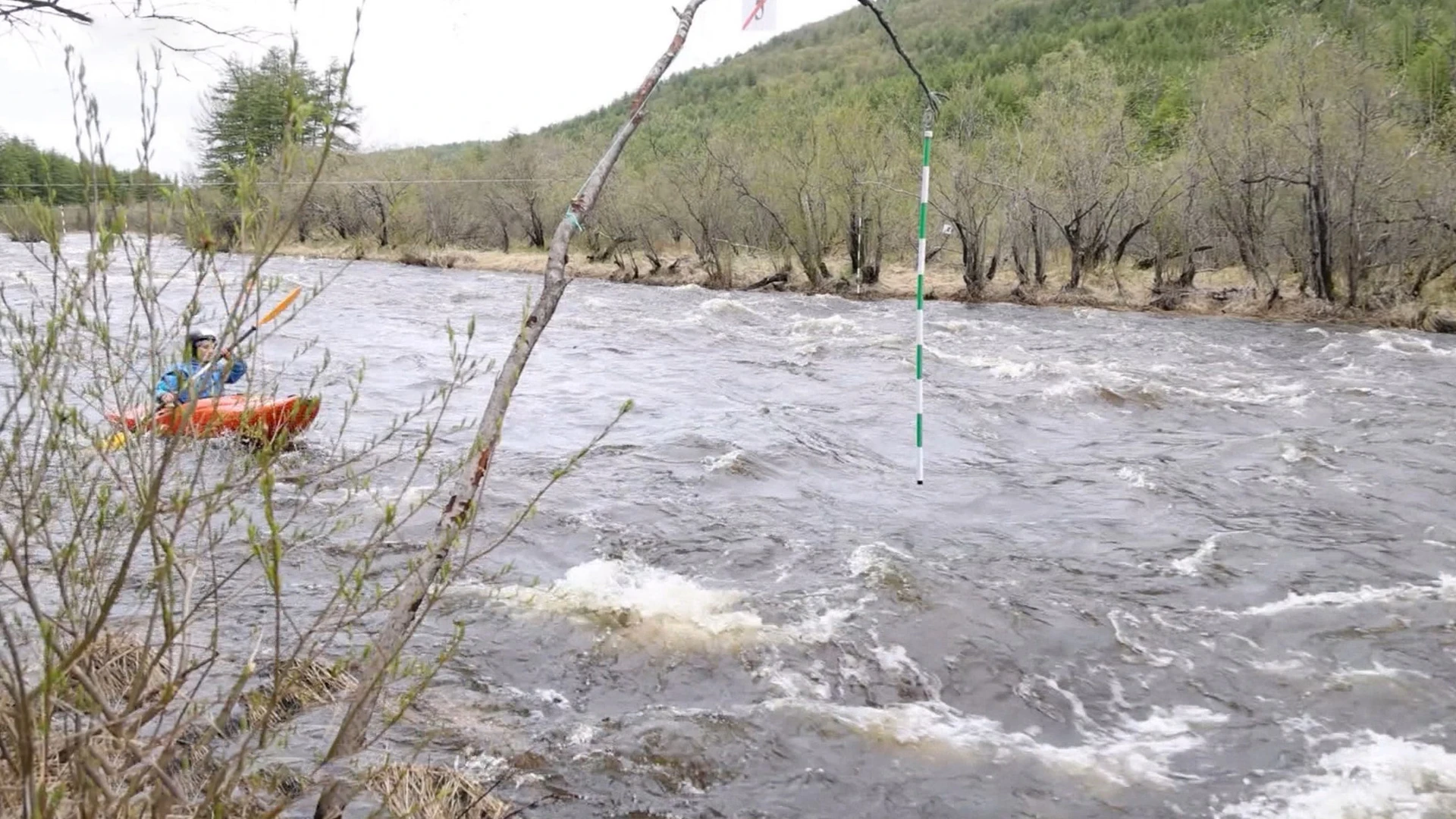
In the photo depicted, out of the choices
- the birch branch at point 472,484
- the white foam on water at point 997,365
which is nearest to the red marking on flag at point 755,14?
the birch branch at point 472,484

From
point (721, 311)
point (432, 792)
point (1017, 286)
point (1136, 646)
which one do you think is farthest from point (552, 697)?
point (1017, 286)

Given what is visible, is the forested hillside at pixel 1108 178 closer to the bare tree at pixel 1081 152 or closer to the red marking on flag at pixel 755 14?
the bare tree at pixel 1081 152

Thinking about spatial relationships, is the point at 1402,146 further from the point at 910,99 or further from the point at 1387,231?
the point at 910,99

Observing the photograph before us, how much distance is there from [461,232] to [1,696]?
44275mm

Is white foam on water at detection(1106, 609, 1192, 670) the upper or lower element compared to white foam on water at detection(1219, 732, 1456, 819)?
upper

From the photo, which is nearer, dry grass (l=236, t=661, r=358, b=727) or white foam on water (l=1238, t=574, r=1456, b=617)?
dry grass (l=236, t=661, r=358, b=727)

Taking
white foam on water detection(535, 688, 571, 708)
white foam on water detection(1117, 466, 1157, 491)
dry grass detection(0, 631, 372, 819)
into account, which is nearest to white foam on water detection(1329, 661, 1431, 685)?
white foam on water detection(1117, 466, 1157, 491)

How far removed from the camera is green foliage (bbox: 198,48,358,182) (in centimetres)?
218

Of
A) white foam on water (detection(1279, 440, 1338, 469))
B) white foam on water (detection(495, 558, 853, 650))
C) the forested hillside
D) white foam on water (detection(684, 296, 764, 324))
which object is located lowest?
white foam on water (detection(495, 558, 853, 650))

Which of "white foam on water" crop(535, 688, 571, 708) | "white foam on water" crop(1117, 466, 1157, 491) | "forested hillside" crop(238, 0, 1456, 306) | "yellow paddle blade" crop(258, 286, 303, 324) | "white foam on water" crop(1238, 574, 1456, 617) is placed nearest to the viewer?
"yellow paddle blade" crop(258, 286, 303, 324)

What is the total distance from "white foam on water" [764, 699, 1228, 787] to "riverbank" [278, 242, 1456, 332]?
484 inches

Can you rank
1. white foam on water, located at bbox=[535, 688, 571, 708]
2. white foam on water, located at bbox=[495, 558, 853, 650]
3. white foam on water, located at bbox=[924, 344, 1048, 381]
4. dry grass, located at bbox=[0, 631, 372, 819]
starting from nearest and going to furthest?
1. dry grass, located at bbox=[0, 631, 372, 819]
2. white foam on water, located at bbox=[535, 688, 571, 708]
3. white foam on water, located at bbox=[495, 558, 853, 650]
4. white foam on water, located at bbox=[924, 344, 1048, 381]

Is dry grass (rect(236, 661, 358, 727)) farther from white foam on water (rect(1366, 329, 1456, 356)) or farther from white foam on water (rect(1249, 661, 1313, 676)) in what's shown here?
white foam on water (rect(1366, 329, 1456, 356))

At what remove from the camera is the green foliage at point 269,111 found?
7.16 ft
